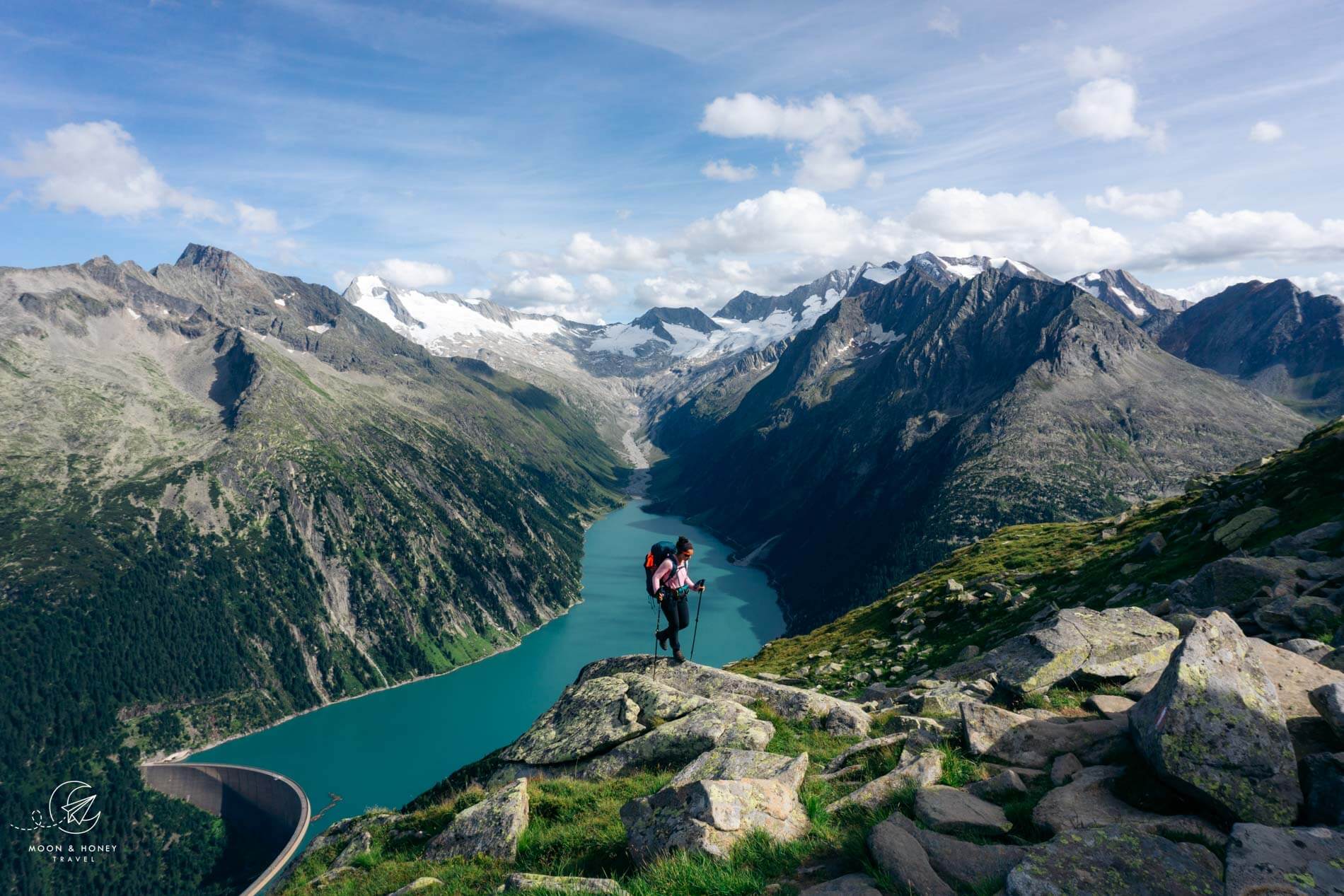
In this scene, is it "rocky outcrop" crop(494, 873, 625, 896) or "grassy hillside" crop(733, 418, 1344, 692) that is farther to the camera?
"grassy hillside" crop(733, 418, 1344, 692)

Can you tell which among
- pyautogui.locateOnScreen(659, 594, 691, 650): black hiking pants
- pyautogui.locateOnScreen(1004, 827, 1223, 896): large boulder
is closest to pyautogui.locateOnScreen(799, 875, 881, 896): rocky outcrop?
pyautogui.locateOnScreen(1004, 827, 1223, 896): large boulder

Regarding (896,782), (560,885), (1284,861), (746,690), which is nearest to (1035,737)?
(896,782)

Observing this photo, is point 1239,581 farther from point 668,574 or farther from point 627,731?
point 627,731

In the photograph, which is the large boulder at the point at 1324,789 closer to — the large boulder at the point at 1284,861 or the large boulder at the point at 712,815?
the large boulder at the point at 1284,861

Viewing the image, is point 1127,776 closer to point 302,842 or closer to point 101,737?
point 302,842

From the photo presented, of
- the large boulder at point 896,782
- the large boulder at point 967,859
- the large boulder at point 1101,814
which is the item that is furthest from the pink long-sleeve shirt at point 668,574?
the large boulder at point 967,859

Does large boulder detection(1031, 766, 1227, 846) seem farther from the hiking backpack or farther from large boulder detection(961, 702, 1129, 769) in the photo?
the hiking backpack
